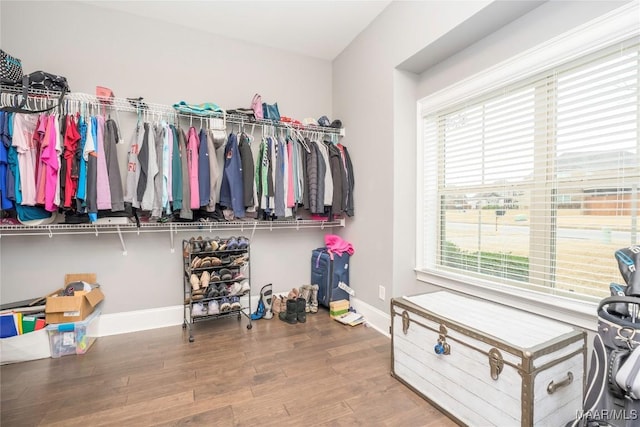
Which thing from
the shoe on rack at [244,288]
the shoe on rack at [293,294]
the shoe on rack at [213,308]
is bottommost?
the shoe on rack at [293,294]

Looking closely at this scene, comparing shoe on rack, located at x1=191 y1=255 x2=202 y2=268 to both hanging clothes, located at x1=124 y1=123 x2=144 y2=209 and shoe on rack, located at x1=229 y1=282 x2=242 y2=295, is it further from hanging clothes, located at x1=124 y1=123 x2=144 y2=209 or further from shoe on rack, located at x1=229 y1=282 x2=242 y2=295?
hanging clothes, located at x1=124 y1=123 x2=144 y2=209

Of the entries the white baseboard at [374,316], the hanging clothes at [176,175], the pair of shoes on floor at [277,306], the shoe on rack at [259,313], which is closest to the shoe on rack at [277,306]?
the pair of shoes on floor at [277,306]

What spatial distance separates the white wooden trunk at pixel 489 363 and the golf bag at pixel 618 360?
166mm

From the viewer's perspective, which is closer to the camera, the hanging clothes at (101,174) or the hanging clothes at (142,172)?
the hanging clothes at (101,174)

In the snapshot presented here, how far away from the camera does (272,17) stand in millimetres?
2725

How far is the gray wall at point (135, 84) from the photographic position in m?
2.39

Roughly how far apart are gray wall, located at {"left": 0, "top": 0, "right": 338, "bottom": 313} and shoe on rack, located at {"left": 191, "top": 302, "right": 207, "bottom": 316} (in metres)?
0.43

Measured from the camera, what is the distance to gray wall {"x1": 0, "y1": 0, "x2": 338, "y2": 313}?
2387 millimetres

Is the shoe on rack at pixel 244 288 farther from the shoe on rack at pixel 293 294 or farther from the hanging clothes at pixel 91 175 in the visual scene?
the hanging clothes at pixel 91 175

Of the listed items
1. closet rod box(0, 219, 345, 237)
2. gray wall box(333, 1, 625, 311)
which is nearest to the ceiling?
gray wall box(333, 1, 625, 311)

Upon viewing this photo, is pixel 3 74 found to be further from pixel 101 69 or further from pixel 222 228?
pixel 222 228

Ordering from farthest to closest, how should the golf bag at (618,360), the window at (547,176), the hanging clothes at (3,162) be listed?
the hanging clothes at (3,162) → the window at (547,176) → the golf bag at (618,360)

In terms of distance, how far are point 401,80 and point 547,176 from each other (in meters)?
1.41

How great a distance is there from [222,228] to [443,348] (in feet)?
7.58
